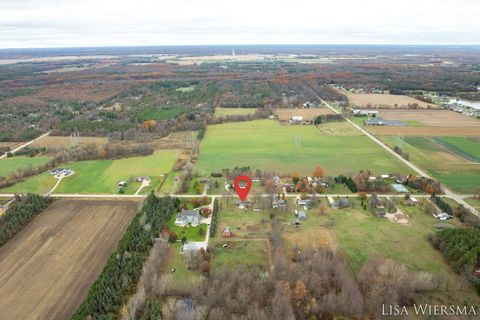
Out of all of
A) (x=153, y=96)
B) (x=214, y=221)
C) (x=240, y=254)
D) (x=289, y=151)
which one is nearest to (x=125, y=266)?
(x=240, y=254)

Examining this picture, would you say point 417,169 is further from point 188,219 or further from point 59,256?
point 59,256

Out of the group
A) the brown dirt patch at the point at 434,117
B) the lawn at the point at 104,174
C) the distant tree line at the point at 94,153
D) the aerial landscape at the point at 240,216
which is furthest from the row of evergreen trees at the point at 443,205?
the distant tree line at the point at 94,153

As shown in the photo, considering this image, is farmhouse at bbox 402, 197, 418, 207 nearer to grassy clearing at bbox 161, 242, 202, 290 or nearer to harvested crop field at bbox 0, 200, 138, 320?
grassy clearing at bbox 161, 242, 202, 290

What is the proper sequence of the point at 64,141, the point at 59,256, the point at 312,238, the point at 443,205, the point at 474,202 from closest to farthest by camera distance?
1. the point at 59,256
2. the point at 312,238
3. the point at 443,205
4. the point at 474,202
5. the point at 64,141

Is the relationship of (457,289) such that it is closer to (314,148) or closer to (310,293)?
(310,293)

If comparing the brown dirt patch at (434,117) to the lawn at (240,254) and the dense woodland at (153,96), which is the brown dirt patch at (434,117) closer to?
the dense woodland at (153,96)

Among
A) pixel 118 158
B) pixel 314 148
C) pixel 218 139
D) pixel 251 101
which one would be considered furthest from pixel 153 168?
pixel 251 101
